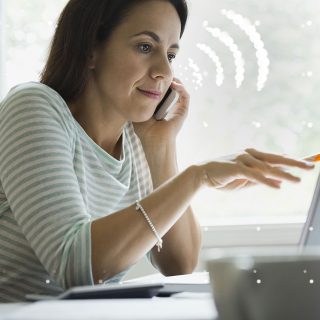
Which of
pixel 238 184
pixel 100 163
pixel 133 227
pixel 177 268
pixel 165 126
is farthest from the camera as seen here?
pixel 165 126

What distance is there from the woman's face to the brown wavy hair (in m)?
0.03

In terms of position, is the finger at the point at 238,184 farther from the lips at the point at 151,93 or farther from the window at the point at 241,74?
the window at the point at 241,74

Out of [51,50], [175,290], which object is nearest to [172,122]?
→ [51,50]

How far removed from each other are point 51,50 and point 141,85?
0.67 ft

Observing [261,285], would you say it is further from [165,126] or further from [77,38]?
[165,126]

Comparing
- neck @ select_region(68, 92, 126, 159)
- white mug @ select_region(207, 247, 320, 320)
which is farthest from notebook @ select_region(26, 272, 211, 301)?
neck @ select_region(68, 92, 126, 159)

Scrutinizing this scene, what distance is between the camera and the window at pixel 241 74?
8.18ft

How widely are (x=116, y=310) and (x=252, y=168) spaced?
45 cm

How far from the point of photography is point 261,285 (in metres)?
0.60

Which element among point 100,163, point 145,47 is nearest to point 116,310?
point 100,163

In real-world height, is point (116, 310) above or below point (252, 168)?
below

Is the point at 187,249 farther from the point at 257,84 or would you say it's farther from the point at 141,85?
the point at 257,84

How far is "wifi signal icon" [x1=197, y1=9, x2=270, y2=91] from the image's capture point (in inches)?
98.2

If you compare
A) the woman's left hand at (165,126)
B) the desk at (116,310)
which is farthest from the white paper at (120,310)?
the woman's left hand at (165,126)
